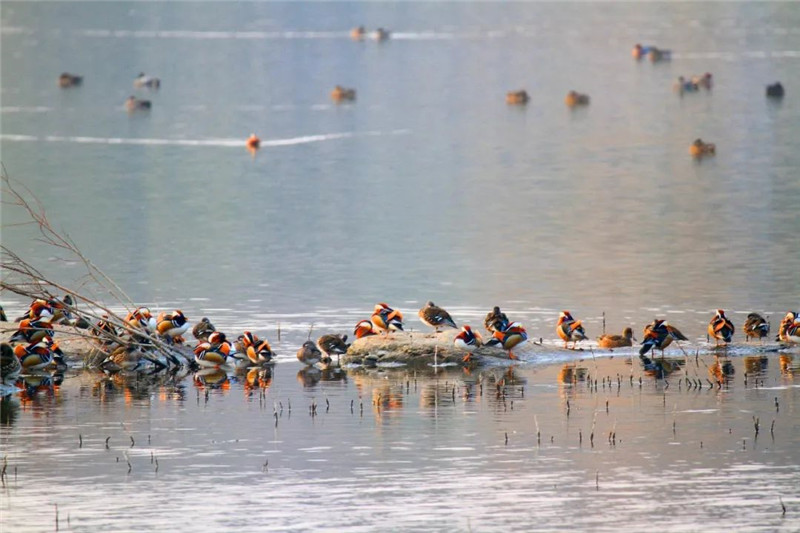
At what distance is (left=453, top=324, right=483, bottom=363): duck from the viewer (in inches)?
796

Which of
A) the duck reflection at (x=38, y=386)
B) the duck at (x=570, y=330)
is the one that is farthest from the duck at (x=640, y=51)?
the duck reflection at (x=38, y=386)

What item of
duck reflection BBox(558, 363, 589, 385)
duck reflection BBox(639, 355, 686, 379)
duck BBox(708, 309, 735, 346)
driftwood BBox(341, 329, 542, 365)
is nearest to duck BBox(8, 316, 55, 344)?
driftwood BBox(341, 329, 542, 365)

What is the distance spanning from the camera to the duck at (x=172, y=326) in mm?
20812

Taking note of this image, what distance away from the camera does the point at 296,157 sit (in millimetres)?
→ 48625

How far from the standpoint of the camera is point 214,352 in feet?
65.9

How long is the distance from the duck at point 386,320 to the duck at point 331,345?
78cm

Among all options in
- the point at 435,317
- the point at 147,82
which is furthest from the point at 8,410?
the point at 147,82

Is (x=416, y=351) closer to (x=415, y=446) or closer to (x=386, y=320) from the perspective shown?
(x=386, y=320)

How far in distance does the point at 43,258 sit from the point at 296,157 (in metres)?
18.8

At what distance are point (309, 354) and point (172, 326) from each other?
1819mm

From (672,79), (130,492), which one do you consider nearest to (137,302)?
(130,492)

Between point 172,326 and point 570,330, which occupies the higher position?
point 172,326

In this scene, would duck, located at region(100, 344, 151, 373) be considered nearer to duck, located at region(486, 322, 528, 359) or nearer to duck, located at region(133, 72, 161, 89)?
duck, located at region(486, 322, 528, 359)

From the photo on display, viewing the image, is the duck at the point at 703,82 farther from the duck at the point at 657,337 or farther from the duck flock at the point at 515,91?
the duck at the point at 657,337
